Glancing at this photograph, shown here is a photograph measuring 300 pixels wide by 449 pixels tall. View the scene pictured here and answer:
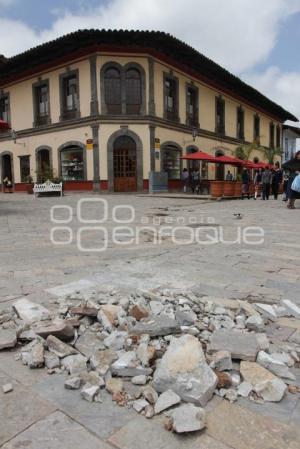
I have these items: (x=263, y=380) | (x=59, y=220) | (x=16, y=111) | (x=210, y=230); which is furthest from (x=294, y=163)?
(x=16, y=111)

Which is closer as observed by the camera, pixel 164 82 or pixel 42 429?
pixel 42 429

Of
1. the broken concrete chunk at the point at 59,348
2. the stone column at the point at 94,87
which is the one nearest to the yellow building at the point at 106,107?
the stone column at the point at 94,87

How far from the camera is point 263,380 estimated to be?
2055mm

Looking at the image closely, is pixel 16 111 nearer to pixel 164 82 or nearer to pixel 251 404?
pixel 164 82

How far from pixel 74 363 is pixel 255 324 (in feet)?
4.35

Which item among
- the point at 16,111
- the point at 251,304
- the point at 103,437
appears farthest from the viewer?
the point at 16,111

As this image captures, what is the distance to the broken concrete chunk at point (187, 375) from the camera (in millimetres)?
1891

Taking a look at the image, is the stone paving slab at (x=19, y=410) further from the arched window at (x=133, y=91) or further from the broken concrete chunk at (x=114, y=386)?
the arched window at (x=133, y=91)

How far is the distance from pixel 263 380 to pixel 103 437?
0.91m

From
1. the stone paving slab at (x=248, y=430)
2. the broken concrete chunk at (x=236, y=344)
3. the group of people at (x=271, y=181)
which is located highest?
the group of people at (x=271, y=181)

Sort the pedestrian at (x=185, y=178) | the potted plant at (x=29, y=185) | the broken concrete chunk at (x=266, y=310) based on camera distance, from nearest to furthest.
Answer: the broken concrete chunk at (x=266, y=310), the potted plant at (x=29, y=185), the pedestrian at (x=185, y=178)

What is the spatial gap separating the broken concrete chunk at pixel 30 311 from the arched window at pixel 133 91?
18522mm

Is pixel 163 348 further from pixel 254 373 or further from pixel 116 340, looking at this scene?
pixel 254 373

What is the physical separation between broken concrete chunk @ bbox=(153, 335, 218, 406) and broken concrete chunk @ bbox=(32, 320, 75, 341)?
0.74m
